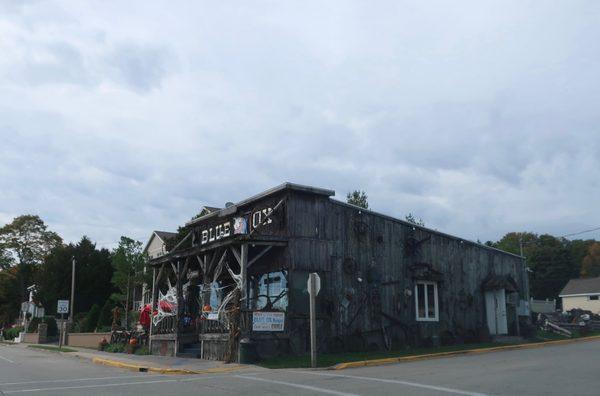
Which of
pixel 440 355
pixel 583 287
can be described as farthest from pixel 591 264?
pixel 440 355

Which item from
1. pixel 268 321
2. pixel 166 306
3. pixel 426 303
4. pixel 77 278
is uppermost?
pixel 77 278

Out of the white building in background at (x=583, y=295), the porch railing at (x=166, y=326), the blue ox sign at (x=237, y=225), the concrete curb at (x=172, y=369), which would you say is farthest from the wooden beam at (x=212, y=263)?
the white building in background at (x=583, y=295)

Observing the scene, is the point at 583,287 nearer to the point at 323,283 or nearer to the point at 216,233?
the point at 216,233

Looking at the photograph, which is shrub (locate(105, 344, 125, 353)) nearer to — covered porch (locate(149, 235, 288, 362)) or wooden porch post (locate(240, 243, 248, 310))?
covered porch (locate(149, 235, 288, 362))

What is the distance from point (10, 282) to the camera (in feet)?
233

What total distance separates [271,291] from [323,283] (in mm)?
2107

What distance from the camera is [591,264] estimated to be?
293 ft

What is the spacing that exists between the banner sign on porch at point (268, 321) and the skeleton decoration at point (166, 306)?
5849mm

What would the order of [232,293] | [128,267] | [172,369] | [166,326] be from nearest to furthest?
[172,369]
[232,293]
[166,326]
[128,267]

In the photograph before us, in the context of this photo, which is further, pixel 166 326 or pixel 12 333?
pixel 12 333

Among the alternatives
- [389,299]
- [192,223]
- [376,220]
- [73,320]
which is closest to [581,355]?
[389,299]

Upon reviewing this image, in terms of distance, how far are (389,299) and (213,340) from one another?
24.0 ft

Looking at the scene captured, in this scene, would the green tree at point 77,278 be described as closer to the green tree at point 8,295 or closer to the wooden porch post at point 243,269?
the green tree at point 8,295

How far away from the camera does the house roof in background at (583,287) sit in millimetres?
64250
